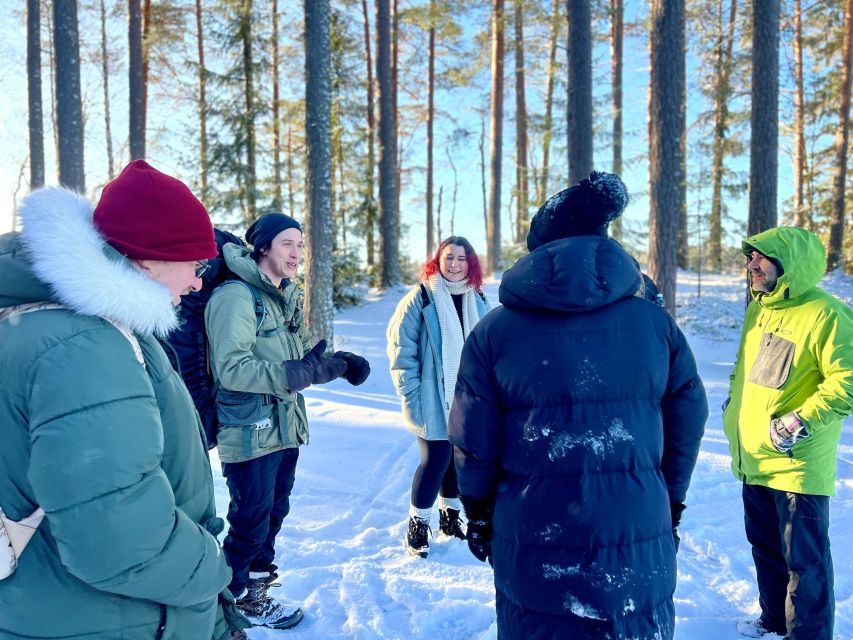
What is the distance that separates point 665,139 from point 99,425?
10462mm

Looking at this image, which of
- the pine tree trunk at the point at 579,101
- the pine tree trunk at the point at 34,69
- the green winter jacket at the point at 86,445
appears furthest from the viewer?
the pine tree trunk at the point at 34,69

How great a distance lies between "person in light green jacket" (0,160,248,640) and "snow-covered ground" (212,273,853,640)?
5.73 feet

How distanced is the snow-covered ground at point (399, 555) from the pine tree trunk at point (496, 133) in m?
13.1

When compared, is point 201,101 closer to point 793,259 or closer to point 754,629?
point 793,259

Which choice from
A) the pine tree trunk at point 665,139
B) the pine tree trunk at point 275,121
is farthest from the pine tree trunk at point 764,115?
the pine tree trunk at point 275,121

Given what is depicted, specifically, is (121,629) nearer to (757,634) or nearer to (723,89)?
(757,634)

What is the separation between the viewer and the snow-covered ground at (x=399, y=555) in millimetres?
2898

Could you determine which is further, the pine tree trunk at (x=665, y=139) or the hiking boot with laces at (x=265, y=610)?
the pine tree trunk at (x=665, y=139)

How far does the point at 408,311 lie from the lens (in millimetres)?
3750

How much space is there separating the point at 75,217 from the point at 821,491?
3095 mm

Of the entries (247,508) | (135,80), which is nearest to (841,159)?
(247,508)

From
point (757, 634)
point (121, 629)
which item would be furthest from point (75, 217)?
point (757, 634)

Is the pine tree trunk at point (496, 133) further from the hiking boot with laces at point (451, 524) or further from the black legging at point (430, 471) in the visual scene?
the black legging at point (430, 471)

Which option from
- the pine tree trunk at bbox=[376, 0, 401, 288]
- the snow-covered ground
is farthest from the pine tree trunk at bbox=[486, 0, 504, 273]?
the snow-covered ground
